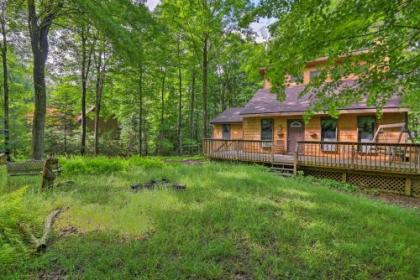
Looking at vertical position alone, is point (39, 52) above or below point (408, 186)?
above

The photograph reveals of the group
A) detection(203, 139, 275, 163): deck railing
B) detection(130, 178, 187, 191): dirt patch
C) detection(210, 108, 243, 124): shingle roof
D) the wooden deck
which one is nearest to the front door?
the wooden deck

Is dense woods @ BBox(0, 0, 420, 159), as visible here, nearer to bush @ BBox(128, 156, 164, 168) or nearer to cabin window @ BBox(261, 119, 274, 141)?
bush @ BBox(128, 156, 164, 168)

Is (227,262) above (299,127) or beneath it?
beneath

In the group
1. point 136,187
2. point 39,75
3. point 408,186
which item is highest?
point 39,75

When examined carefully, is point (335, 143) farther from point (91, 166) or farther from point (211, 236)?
point (91, 166)

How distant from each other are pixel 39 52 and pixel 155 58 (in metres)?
5.94

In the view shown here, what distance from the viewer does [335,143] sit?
9367mm

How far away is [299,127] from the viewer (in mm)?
13219

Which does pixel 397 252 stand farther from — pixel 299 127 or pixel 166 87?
pixel 166 87

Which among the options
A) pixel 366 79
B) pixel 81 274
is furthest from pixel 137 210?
pixel 366 79

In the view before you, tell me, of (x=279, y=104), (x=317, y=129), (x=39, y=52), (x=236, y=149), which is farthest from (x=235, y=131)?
(x=39, y=52)

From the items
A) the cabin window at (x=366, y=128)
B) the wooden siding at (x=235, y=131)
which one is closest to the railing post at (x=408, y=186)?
the cabin window at (x=366, y=128)

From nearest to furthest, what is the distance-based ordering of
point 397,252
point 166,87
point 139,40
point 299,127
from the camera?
point 397,252
point 139,40
point 299,127
point 166,87

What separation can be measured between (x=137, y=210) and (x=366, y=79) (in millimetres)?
4532
